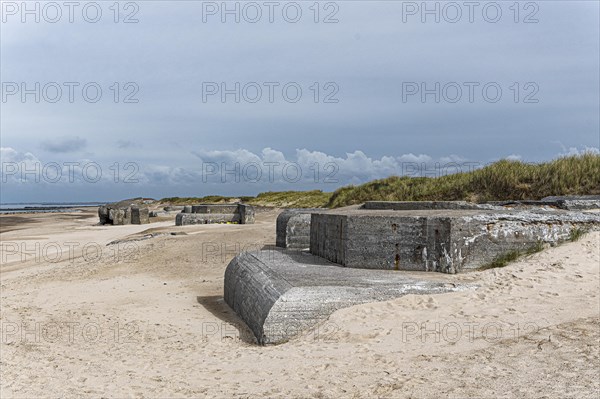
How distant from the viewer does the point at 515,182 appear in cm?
1480

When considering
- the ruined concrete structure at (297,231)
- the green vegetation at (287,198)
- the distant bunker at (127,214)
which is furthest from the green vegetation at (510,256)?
the green vegetation at (287,198)

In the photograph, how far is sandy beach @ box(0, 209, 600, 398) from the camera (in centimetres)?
386

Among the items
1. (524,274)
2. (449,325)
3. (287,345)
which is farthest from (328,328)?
(524,274)

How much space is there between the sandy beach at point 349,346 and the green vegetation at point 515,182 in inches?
301

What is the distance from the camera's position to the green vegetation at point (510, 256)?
641cm

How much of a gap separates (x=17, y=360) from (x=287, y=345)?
2590mm

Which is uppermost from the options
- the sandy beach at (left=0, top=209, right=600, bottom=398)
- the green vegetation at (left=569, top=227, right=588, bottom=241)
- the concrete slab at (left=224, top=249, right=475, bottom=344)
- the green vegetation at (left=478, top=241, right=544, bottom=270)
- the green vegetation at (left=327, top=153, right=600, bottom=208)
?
the green vegetation at (left=327, top=153, right=600, bottom=208)

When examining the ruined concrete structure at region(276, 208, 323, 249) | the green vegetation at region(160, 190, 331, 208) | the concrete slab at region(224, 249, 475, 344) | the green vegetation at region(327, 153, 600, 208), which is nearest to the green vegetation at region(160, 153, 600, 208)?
the green vegetation at region(327, 153, 600, 208)

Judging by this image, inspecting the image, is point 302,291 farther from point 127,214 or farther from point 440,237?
point 127,214

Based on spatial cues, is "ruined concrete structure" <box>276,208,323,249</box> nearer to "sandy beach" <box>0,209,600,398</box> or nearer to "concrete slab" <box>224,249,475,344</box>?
"sandy beach" <box>0,209,600,398</box>

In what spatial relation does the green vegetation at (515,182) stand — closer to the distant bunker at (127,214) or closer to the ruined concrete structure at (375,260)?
the ruined concrete structure at (375,260)

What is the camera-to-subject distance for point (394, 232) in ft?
21.3

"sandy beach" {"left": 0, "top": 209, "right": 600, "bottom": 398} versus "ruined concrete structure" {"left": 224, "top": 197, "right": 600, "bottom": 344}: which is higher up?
"ruined concrete structure" {"left": 224, "top": 197, "right": 600, "bottom": 344}

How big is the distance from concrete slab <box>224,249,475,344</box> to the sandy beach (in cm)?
13
